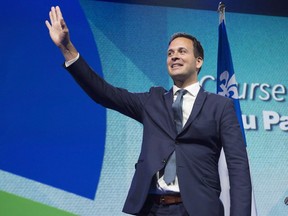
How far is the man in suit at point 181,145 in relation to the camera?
4.96 feet

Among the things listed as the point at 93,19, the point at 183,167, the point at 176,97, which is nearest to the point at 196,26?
the point at 93,19

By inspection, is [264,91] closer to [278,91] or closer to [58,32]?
[278,91]

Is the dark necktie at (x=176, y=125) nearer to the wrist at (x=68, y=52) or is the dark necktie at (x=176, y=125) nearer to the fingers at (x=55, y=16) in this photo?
the wrist at (x=68, y=52)

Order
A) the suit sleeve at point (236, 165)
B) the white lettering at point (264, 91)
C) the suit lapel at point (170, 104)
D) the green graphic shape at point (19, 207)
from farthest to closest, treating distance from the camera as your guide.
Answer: the white lettering at point (264, 91) → the green graphic shape at point (19, 207) → the suit lapel at point (170, 104) → the suit sleeve at point (236, 165)

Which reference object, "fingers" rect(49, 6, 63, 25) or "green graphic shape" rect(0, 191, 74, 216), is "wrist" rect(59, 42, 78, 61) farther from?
"green graphic shape" rect(0, 191, 74, 216)

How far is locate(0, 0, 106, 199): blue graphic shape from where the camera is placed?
301 centimetres

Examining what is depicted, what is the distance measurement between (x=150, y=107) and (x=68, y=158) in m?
1.47

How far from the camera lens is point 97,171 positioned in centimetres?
306

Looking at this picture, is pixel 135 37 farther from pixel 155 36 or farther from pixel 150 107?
pixel 150 107

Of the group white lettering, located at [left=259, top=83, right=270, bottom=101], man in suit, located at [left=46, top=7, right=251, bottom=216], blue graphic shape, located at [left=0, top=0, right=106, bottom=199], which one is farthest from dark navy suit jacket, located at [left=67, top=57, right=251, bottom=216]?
white lettering, located at [left=259, top=83, right=270, bottom=101]

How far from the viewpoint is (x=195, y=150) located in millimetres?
1560

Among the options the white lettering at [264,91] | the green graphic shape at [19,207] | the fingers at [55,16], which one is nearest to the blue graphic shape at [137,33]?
the white lettering at [264,91]

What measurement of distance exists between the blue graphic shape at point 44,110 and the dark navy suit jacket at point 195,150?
4.66 ft

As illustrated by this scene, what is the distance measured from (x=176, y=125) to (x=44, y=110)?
1.68 m
